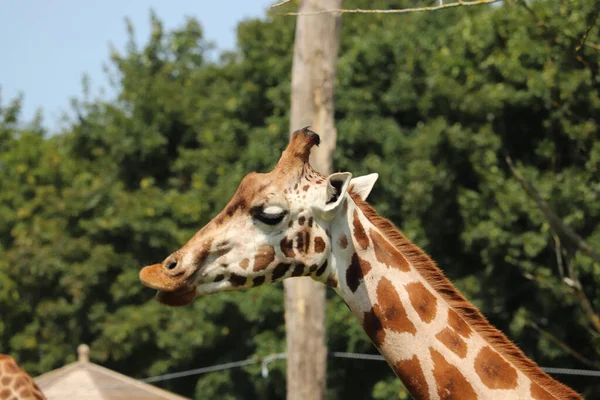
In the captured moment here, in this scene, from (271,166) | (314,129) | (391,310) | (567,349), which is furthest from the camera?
(271,166)

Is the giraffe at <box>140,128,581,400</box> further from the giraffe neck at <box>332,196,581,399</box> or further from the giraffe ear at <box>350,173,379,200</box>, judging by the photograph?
the giraffe ear at <box>350,173,379,200</box>

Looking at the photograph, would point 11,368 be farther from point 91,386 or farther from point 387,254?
point 387,254

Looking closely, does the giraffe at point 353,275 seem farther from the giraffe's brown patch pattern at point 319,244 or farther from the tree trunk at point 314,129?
the tree trunk at point 314,129

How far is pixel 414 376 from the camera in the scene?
4766 mm

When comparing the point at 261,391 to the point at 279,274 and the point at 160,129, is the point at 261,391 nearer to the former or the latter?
the point at 160,129

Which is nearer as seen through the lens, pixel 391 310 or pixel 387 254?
pixel 391 310

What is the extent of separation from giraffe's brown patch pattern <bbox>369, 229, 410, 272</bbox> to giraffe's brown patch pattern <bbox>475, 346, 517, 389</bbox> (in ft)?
1.77

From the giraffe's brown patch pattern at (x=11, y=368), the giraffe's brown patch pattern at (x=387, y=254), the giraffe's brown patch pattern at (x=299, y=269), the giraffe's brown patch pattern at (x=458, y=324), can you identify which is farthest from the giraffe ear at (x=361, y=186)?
the giraffe's brown patch pattern at (x=11, y=368)

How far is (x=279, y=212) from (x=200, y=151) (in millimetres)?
23102

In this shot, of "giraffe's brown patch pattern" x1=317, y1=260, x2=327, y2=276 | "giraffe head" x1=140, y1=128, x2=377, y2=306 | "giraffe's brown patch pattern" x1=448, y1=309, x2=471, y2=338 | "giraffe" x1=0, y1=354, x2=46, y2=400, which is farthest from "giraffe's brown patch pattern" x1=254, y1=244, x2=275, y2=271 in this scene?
"giraffe" x1=0, y1=354, x2=46, y2=400

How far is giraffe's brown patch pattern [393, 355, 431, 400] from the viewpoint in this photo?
475cm

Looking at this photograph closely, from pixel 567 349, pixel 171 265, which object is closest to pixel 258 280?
pixel 171 265

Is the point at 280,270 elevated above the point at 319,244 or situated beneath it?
situated beneath

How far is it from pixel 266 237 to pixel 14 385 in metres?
4.03
